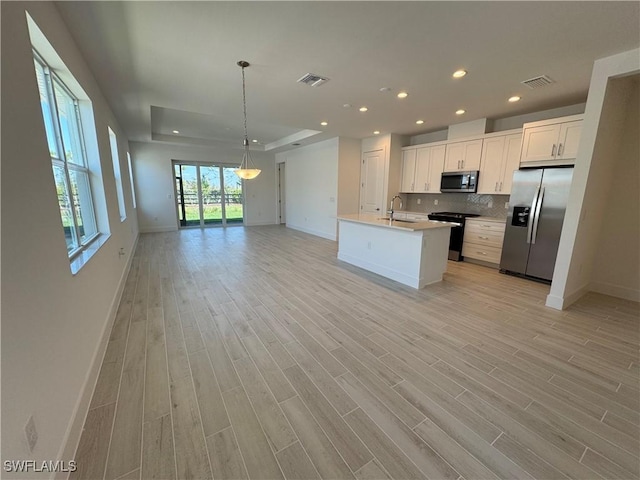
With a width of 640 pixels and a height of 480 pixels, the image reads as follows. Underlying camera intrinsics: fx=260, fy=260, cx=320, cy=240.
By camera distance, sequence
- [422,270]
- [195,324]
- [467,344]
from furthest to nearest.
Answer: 1. [422,270]
2. [195,324]
3. [467,344]

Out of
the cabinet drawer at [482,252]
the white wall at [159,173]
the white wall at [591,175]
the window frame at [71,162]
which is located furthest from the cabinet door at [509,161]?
the white wall at [159,173]

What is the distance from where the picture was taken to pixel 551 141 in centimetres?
386

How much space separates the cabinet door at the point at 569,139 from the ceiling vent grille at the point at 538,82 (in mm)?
850

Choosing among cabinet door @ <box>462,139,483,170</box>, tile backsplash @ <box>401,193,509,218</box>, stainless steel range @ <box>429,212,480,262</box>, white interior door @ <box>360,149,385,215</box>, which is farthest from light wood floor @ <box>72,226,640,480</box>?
white interior door @ <box>360,149,385,215</box>

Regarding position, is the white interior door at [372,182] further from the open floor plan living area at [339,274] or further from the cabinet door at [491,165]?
the cabinet door at [491,165]

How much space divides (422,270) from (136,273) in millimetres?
4483

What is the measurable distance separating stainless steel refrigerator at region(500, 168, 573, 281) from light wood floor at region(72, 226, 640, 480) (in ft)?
2.52

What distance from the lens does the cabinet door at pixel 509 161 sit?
448 cm

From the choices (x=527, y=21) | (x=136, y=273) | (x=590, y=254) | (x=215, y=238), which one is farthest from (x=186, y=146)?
(x=590, y=254)

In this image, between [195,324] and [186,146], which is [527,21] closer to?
[195,324]

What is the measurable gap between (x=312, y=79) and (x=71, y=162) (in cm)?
265

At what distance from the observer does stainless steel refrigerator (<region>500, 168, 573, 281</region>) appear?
3699 millimetres

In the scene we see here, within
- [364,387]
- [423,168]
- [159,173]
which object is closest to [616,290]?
[423,168]

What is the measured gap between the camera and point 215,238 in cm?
718
